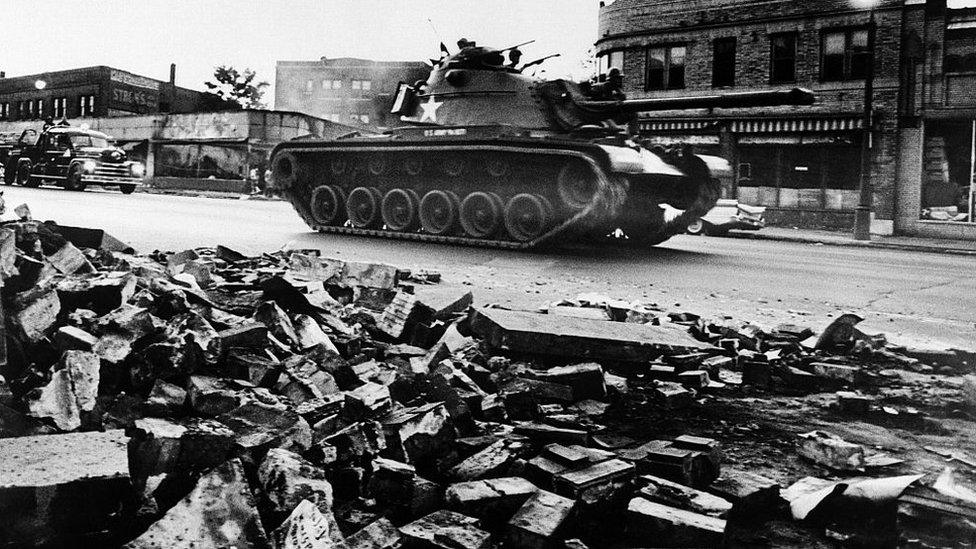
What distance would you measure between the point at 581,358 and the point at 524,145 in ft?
23.3

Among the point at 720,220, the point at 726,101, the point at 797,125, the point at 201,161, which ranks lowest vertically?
the point at 720,220

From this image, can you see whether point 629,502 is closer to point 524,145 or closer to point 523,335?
point 523,335

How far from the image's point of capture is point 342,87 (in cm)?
6750

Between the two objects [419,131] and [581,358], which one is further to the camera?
[419,131]

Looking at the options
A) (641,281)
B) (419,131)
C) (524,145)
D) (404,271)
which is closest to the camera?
(404,271)

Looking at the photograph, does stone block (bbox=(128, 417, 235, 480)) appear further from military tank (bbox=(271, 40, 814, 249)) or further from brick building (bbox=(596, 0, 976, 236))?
brick building (bbox=(596, 0, 976, 236))

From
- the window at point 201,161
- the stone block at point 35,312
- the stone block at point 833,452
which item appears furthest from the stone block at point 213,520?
the window at point 201,161

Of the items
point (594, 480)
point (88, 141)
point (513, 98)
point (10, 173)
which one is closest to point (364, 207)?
point (513, 98)

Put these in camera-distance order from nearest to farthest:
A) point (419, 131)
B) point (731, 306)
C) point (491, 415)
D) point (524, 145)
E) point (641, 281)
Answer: point (491, 415) < point (731, 306) < point (641, 281) < point (524, 145) < point (419, 131)

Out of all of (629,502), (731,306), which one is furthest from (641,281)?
(629,502)

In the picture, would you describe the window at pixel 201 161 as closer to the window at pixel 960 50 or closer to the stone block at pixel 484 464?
the window at pixel 960 50

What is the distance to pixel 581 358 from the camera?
13.3 ft

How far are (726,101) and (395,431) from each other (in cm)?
911

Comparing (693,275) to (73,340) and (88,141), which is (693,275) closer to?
(73,340)
